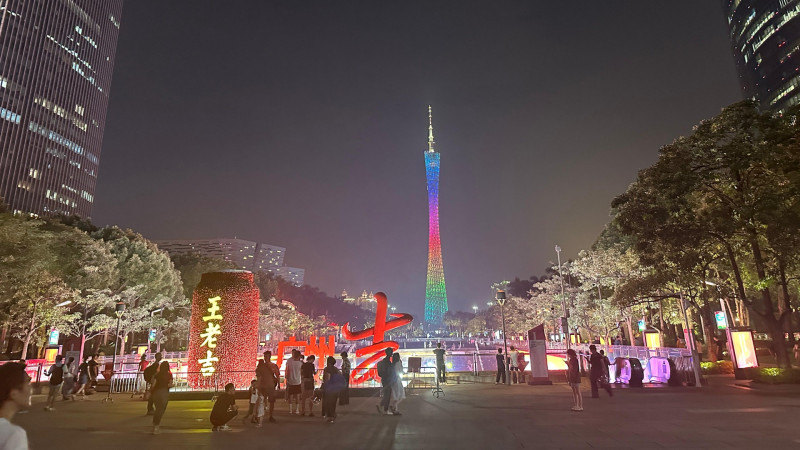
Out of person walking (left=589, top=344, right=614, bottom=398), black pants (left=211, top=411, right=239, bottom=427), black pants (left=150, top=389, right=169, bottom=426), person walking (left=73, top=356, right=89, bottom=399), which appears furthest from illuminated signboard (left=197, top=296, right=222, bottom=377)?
person walking (left=589, top=344, right=614, bottom=398)

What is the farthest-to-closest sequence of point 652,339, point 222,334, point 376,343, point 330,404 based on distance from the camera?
point 652,339 < point 376,343 < point 222,334 < point 330,404

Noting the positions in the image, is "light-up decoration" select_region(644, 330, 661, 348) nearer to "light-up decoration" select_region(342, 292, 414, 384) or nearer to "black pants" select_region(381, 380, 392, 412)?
"light-up decoration" select_region(342, 292, 414, 384)

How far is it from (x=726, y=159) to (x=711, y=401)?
11885 millimetres

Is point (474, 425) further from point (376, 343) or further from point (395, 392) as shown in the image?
point (376, 343)

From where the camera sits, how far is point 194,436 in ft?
32.8

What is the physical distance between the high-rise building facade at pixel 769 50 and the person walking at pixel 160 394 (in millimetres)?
88662

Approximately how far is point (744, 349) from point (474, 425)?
57.7 feet

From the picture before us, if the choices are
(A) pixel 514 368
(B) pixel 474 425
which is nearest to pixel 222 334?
(B) pixel 474 425

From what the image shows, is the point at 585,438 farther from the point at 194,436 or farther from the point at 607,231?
the point at 607,231

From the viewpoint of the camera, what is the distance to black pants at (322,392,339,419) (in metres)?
11.6

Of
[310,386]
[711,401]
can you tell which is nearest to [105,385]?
[310,386]

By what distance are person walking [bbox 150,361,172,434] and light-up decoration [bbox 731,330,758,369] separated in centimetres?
2375

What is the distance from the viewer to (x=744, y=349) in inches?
814

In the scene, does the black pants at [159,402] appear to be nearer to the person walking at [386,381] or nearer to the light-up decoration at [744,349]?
the person walking at [386,381]
